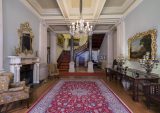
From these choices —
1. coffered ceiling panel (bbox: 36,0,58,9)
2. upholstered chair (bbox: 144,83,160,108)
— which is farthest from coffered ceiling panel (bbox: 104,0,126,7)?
upholstered chair (bbox: 144,83,160,108)

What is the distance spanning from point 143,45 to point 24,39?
427cm

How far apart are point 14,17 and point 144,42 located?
437cm

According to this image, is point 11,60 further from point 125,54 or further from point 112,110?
point 125,54

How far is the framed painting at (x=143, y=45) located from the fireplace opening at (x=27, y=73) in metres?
4.34

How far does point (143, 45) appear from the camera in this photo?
15.9 feet

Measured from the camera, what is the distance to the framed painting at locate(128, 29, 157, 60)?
13.6 ft

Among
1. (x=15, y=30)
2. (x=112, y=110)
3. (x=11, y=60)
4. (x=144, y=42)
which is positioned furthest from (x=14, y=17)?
(x=144, y=42)

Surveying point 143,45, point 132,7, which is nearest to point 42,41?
point 132,7

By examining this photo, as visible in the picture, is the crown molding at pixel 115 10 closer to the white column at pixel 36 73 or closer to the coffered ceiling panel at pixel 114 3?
the coffered ceiling panel at pixel 114 3

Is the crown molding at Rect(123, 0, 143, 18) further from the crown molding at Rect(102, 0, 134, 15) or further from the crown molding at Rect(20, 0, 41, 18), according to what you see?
the crown molding at Rect(20, 0, 41, 18)

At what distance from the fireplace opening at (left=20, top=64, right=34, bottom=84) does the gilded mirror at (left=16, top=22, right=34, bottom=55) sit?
64 centimetres

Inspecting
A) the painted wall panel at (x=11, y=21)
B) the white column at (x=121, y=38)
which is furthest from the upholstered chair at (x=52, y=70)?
the white column at (x=121, y=38)

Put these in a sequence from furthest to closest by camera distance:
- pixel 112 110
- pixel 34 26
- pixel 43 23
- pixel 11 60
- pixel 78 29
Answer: pixel 43 23 < pixel 34 26 < pixel 78 29 < pixel 11 60 < pixel 112 110

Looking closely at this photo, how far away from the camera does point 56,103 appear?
3.76 m
